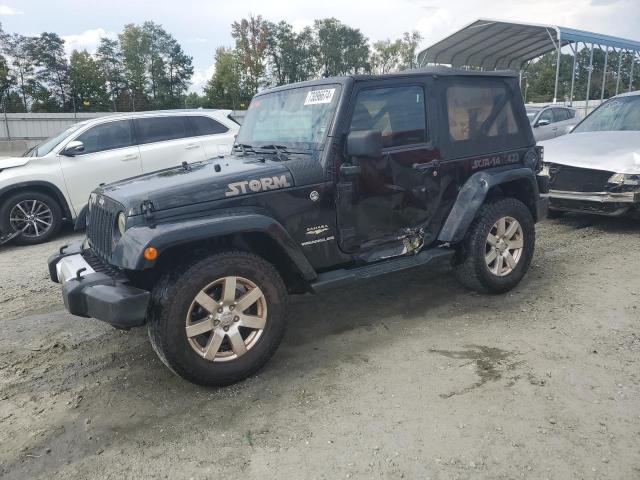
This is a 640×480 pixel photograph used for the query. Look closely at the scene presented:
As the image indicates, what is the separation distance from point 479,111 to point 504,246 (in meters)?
1.25

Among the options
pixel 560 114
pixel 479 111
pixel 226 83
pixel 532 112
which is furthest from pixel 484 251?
pixel 226 83

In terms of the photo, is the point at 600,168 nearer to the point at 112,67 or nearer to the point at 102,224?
the point at 102,224

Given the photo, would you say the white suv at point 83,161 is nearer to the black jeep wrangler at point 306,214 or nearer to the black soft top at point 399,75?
the black soft top at point 399,75

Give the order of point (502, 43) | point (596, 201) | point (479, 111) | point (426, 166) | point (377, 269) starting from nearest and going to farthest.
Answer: point (377, 269) < point (426, 166) < point (479, 111) < point (596, 201) < point (502, 43)

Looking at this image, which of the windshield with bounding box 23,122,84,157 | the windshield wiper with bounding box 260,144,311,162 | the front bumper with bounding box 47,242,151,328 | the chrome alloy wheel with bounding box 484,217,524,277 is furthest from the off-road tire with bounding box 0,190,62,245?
the chrome alloy wheel with bounding box 484,217,524,277

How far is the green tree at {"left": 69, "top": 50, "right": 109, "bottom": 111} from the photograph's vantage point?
43.5 metres

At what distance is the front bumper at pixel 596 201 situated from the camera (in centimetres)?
633

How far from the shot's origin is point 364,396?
316cm

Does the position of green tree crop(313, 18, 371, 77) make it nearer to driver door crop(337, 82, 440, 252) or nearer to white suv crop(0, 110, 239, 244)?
white suv crop(0, 110, 239, 244)

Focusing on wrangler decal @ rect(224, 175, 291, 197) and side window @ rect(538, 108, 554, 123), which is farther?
side window @ rect(538, 108, 554, 123)

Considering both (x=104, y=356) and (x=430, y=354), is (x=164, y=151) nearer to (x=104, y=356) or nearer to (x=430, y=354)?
(x=104, y=356)

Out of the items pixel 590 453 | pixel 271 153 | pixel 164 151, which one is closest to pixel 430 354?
pixel 590 453

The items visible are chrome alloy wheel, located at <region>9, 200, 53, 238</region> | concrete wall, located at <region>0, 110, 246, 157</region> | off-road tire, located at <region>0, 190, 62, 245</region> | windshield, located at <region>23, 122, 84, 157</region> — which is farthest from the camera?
concrete wall, located at <region>0, 110, 246, 157</region>

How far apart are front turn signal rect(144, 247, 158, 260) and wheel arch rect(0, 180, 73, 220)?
17.7ft
